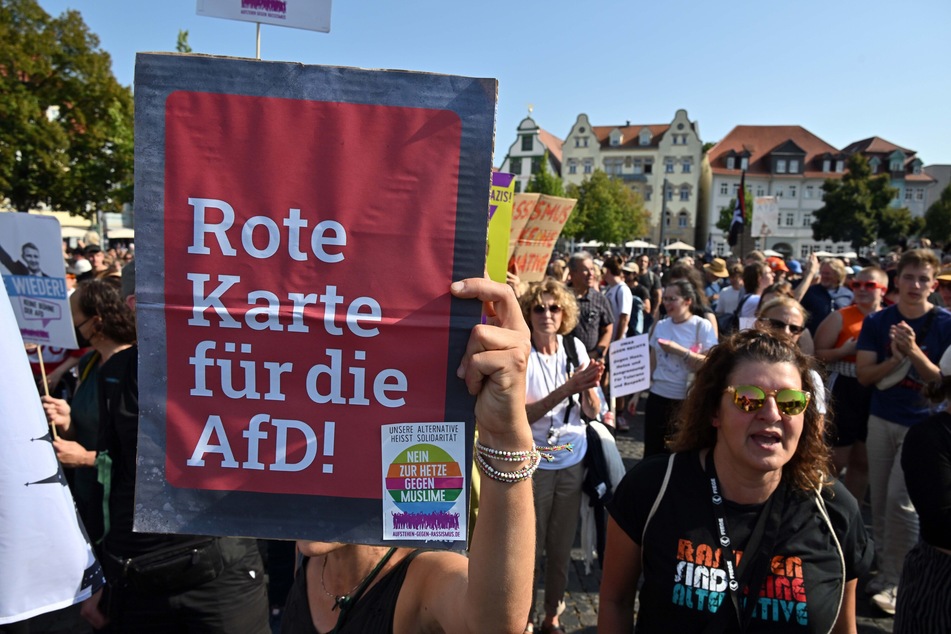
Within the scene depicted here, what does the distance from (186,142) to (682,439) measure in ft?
6.15

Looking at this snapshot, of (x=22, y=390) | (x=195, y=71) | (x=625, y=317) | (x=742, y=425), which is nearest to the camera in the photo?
(x=195, y=71)

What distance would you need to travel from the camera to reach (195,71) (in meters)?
1.33

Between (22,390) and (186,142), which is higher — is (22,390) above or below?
below

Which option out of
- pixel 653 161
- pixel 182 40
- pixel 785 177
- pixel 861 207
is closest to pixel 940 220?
pixel 861 207

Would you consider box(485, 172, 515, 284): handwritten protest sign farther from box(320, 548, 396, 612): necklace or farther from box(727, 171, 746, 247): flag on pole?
box(727, 171, 746, 247): flag on pole

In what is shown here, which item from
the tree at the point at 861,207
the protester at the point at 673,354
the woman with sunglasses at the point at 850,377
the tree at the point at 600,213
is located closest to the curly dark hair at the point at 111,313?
the protester at the point at 673,354

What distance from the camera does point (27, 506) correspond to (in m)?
1.94

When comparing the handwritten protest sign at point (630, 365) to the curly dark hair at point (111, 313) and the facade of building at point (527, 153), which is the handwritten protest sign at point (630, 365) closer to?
the curly dark hair at point (111, 313)

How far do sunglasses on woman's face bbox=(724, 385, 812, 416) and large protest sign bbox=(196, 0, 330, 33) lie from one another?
1.71m

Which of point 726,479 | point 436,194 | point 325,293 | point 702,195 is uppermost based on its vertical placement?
point 702,195

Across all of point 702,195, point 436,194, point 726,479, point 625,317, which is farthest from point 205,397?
point 702,195

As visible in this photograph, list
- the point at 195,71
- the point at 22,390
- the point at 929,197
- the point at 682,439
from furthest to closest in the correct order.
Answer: the point at 929,197 < the point at 682,439 < the point at 22,390 < the point at 195,71

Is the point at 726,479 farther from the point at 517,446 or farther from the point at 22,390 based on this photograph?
the point at 22,390

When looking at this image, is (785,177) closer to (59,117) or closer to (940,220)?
(940,220)
